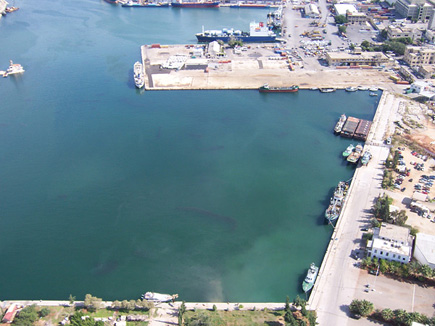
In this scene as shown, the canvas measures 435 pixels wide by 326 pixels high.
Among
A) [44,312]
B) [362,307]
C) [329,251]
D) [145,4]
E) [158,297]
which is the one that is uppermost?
[145,4]

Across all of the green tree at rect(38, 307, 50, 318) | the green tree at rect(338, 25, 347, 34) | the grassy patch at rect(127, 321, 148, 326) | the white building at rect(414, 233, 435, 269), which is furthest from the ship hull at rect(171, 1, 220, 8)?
the grassy patch at rect(127, 321, 148, 326)

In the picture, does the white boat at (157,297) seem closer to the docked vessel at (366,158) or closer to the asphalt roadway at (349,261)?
the asphalt roadway at (349,261)

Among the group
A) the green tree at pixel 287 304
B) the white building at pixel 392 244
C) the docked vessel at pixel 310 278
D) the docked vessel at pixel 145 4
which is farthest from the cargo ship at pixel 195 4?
the green tree at pixel 287 304

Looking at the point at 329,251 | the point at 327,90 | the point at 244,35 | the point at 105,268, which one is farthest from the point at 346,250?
the point at 244,35

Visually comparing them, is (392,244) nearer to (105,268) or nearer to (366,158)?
(366,158)

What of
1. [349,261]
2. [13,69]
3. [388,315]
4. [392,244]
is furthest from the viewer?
[13,69]

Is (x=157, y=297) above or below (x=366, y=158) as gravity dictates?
below

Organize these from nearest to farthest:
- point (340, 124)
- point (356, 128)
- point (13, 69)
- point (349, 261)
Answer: point (349, 261), point (356, 128), point (340, 124), point (13, 69)
